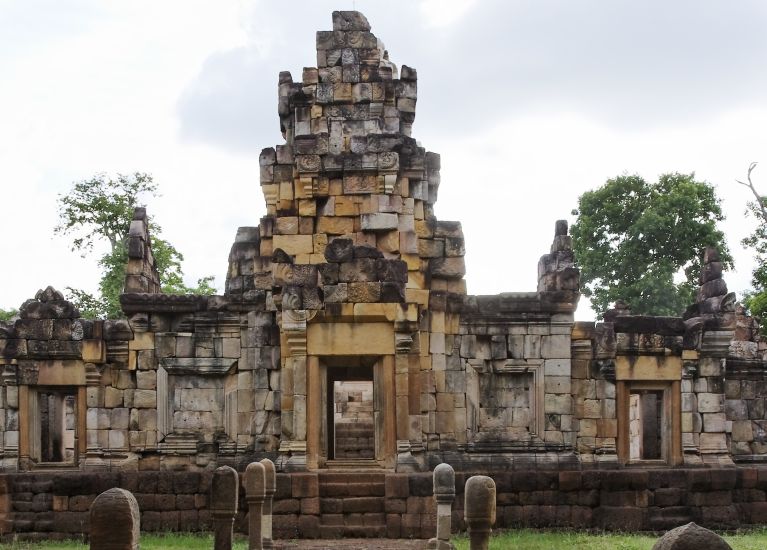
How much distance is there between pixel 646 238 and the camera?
3450 centimetres

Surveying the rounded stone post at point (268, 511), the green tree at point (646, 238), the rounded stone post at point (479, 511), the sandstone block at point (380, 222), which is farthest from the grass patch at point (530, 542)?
the green tree at point (646, 238)

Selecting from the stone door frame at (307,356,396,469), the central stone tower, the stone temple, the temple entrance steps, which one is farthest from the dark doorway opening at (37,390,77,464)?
the temple entrance steps

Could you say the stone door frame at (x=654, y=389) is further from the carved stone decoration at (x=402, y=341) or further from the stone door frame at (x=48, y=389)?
the stone door frame at (x=48, y=389)

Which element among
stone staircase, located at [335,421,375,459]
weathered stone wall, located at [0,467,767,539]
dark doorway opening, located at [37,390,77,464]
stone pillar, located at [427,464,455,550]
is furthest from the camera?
stone staircase, located at [335,421,375,459]

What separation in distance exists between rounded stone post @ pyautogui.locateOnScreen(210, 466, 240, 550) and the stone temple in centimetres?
415

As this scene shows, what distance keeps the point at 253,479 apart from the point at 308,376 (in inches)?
117

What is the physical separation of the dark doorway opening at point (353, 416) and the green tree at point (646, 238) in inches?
495

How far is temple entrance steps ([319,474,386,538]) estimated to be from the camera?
1438 centimetres

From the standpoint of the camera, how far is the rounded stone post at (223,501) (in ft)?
35.0

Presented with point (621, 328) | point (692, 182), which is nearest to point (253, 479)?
point (621, 328)

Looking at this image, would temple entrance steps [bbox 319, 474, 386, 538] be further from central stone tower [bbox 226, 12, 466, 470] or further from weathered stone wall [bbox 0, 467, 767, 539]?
central stone tower [bbox 226, 12, 466, 470]

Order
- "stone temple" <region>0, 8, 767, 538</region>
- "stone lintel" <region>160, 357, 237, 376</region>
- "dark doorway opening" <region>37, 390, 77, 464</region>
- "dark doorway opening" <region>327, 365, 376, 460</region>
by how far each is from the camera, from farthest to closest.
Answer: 1. "dark doorway opening" <region>37, 390, 77, 464</region>
2. "dark doorway opening" <region>327, 365, 376, 460</region>
3. "stone lintel" <region>160, 357, 237, 376</region>
4. "stone temple" <region>0, 8, 767, 538</region>

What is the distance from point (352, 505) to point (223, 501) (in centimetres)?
419

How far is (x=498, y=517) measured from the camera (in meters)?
15.1
